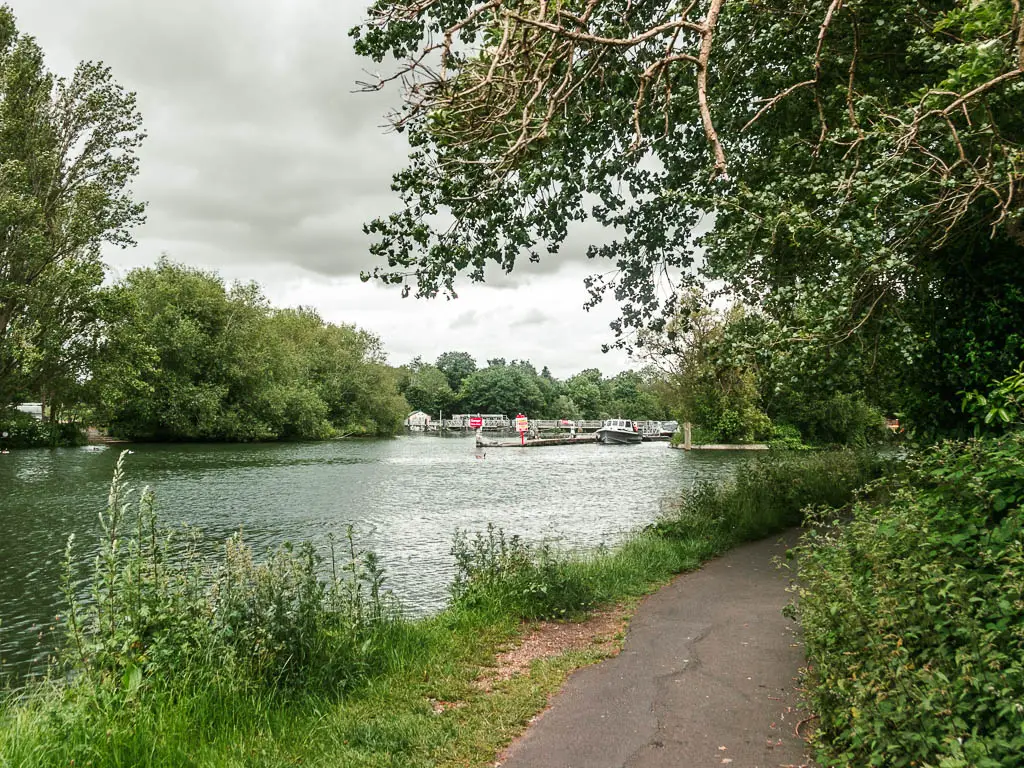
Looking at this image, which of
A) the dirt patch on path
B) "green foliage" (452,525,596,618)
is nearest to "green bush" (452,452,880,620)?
"green foliage" (452,525,596,618)

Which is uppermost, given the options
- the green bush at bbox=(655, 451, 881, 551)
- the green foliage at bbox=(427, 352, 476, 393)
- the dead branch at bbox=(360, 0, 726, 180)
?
the green foliage at bbox=(427, 352, 476, 393)

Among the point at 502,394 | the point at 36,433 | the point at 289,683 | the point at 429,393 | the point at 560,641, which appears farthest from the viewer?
the point at 502,394

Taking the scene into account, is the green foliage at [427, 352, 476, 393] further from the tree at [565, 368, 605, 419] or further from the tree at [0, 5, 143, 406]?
the tree at [0, 5, 143, 406]

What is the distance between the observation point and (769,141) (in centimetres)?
947

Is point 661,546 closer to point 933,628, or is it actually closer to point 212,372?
point 933,628

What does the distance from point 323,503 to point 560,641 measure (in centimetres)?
1656

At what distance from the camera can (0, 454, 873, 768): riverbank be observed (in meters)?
3.91

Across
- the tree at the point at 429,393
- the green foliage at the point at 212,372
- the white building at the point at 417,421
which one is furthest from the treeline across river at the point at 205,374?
the tree at the point at 429,393

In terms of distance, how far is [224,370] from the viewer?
50.9 m

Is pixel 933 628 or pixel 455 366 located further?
pixel 455 366

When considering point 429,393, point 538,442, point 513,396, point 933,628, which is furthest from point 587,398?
point 933,628

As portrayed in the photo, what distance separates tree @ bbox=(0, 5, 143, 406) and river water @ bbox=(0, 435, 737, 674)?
5570 mm

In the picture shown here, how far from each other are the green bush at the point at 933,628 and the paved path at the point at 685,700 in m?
0.44

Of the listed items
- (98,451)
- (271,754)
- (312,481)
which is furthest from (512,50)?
(98,451)
